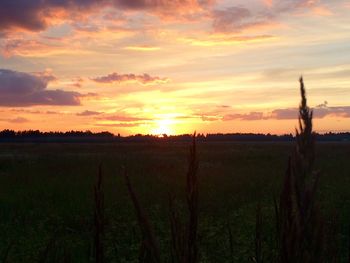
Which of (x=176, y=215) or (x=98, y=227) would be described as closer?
(x=176, y=215)

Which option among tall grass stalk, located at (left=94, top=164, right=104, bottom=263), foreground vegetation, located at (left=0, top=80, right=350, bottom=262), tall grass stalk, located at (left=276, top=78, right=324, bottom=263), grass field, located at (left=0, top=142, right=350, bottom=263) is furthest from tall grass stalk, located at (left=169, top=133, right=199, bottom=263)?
grass field, located at (left=0, top=142, right=350, bottom=263)

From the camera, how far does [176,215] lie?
1.28m

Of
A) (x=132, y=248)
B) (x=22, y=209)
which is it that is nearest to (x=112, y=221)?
(x=132, y=248)

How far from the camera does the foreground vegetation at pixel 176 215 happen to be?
45.4 inches

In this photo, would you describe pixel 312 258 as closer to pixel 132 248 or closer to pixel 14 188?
pixel 132 248

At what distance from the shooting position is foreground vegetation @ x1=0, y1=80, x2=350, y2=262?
1.15m

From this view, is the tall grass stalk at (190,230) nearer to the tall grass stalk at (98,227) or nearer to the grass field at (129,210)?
the tall grass stalk at (98,227)

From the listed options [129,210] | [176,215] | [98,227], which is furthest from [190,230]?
[129,210]

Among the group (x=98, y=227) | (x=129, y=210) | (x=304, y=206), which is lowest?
(x=129, y=210)

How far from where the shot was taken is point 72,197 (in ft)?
51.6

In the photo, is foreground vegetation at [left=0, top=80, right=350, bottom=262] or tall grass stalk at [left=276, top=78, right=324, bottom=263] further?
foreground vegetation at [left=0, top=80, right=350, bottom=262]

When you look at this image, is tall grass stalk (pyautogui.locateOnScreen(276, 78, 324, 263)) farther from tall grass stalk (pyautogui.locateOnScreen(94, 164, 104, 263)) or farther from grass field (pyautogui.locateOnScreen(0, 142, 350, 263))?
grass field (pyautogui.locateOnScreen(0, 142, 350, 263))

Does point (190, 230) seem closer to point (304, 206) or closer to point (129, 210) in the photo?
point (304, 206)

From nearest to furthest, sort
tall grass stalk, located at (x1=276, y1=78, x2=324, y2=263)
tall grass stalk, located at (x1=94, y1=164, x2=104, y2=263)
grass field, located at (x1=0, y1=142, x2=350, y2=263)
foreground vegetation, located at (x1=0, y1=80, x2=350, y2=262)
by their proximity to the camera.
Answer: tall grass stalk, located at (x1=276, y1=78, x2=324, y2=263), foreground vegetation, located at (x1=0, y1=80, x2=350, y2=262), tall grass stalk, located at (x1=94, y1=164, x2=104, y2=263), grass field, located at (x1=0, y1=142, x2=350, y2=263)
